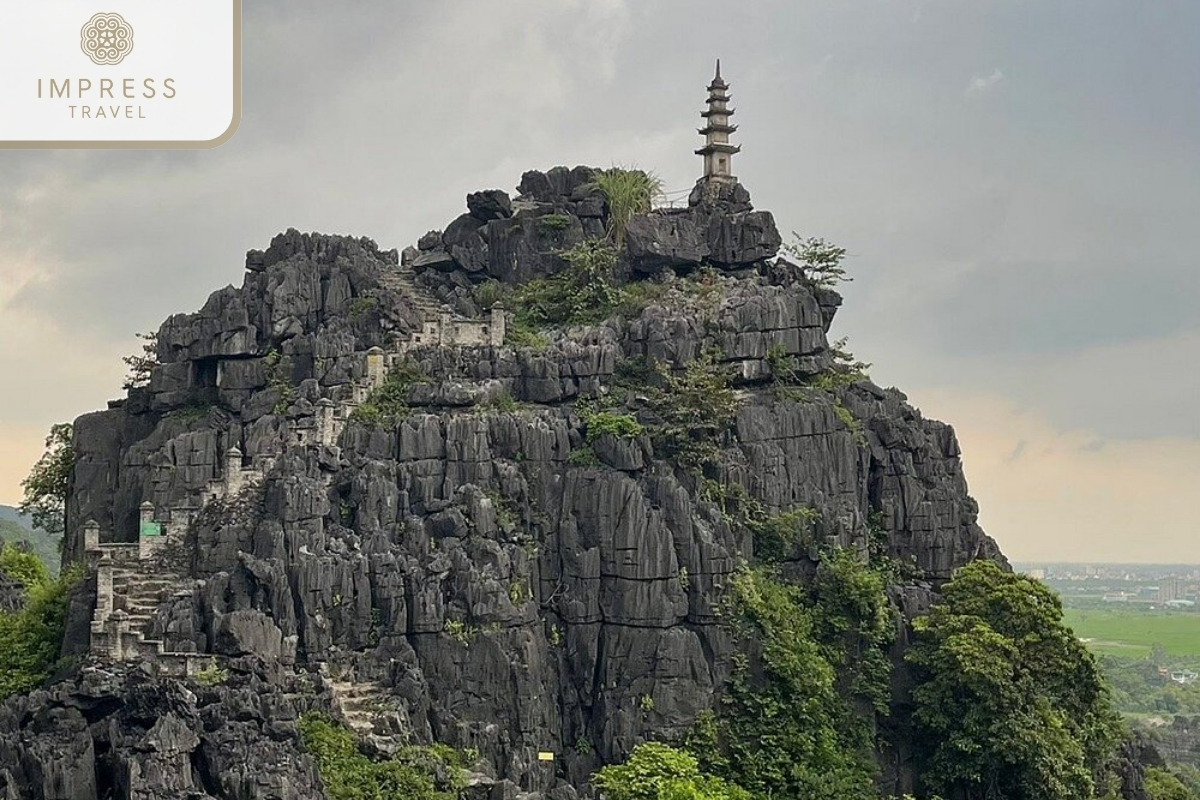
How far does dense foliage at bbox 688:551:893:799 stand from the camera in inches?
1794

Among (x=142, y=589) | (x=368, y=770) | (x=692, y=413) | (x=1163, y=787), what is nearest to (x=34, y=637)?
(x=142, y=589)

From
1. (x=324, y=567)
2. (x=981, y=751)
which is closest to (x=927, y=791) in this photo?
(x=981, y=751)

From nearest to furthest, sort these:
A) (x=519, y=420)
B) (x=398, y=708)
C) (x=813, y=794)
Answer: (x=398, y=708), (x=813, y=794), (x=519, y=420)

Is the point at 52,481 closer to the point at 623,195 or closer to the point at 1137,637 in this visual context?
the point at 623,195

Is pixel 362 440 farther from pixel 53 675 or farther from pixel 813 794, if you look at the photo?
pixel 813 794

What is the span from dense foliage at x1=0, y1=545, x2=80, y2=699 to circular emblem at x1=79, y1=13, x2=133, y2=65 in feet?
75.8

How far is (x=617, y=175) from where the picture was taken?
59.6 metres

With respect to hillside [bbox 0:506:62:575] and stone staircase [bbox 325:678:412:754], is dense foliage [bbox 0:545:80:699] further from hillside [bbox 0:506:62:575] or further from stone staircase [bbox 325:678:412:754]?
hillside [bbox 0:506:62:575]

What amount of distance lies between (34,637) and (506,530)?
527 inches

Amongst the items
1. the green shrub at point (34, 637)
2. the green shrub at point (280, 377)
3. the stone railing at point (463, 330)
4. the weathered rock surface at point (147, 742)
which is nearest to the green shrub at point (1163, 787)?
the stone railing at point (463, 330)

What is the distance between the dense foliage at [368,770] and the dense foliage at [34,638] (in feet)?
28.7

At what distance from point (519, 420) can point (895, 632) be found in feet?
44.3

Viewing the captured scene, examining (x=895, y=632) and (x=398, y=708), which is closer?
(x=398, y=708)

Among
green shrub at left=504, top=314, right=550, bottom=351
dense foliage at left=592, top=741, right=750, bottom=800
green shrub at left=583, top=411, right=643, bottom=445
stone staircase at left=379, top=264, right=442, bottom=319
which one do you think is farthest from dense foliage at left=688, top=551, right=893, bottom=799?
stone staircase at left=379, top=264, right=442, bottom=319
